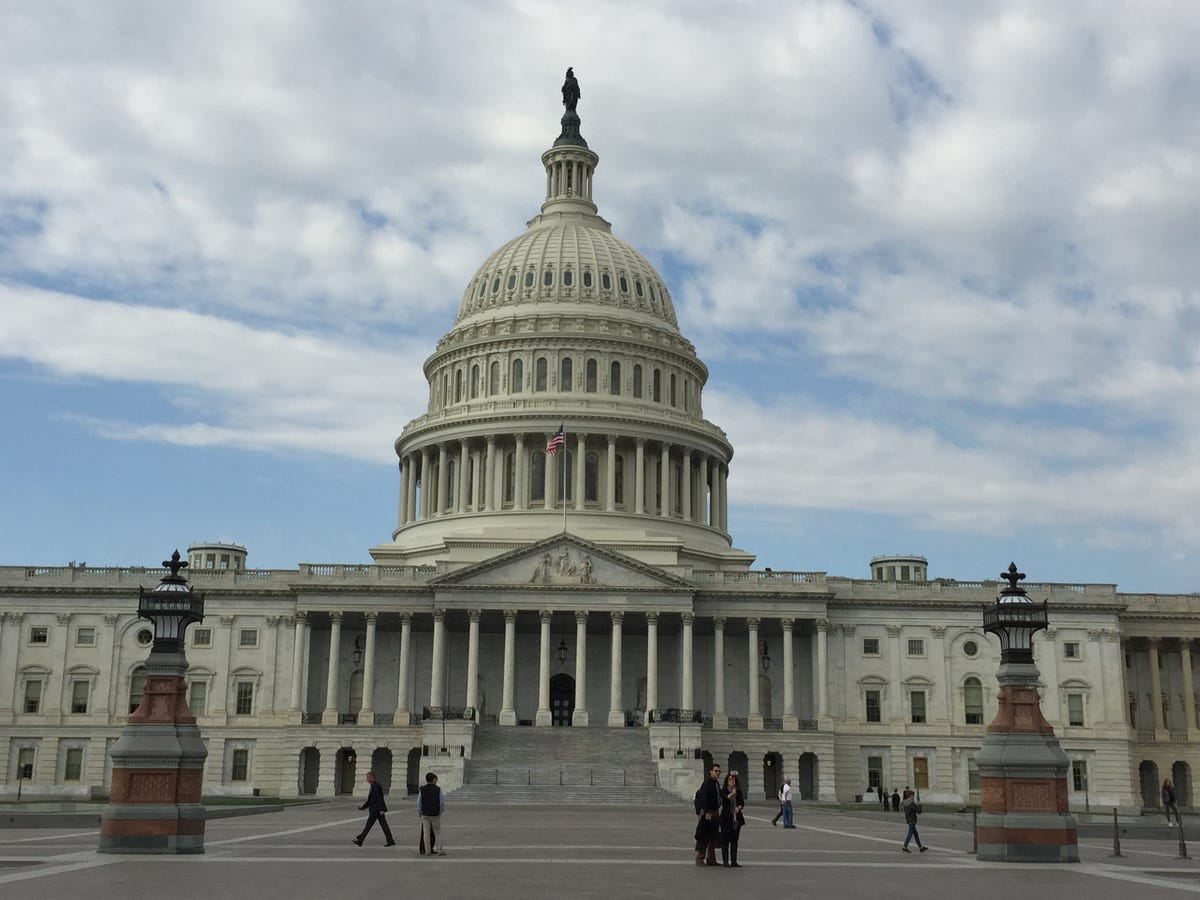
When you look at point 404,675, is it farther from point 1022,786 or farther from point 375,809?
point 1022,786

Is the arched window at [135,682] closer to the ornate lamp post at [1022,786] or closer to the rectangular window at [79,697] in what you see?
the rectangular window at [79,697]

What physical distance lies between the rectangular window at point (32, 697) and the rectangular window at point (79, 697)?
81.5 inches

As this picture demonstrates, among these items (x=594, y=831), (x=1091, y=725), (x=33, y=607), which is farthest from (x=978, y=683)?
(x=33, y=607)

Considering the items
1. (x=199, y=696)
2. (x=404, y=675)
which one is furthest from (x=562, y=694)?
(x=199, y=696)

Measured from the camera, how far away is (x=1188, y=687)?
321ft

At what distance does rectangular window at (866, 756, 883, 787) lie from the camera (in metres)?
90.8

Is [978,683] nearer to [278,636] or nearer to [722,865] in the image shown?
[278,636]

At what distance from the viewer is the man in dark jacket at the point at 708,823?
3112cm

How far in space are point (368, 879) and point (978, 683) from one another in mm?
72701

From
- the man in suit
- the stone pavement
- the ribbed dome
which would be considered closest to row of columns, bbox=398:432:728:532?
the ribbed dome

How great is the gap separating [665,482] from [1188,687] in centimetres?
3966

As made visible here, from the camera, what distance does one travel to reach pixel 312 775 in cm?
8875

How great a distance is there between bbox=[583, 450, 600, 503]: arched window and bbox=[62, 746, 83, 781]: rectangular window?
3931cm

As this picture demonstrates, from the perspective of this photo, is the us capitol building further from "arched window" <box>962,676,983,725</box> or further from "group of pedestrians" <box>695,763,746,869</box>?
"group of pedestrians" <box>695,763,746,869</box>
